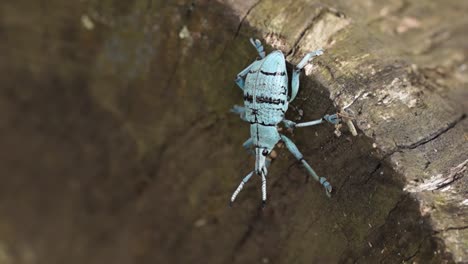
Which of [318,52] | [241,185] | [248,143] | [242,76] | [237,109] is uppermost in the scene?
[318,52]

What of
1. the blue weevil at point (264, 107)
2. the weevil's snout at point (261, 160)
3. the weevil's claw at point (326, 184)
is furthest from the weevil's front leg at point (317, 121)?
the weevil's claw at point (326, 184)

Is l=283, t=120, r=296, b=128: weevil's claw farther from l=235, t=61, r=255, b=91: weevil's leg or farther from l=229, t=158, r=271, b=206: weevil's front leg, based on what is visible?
l=235, t=61, r=255, b=91: weevil's leg

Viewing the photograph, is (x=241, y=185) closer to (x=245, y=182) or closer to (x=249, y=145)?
(x=245, y=182)

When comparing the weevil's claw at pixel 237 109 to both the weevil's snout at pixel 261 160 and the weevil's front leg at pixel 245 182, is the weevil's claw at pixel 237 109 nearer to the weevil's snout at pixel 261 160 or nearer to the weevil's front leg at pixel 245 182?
the weevil's snout at pixel 261 160

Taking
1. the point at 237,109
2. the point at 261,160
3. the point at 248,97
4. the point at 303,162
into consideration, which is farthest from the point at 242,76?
the point at 303,162

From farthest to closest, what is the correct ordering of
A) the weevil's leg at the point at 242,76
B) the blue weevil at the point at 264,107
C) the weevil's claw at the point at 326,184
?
the weevil's leg at the point at 242,76
the blue weevil at the point at 264,107
the weevil's claw at the point at 326,184

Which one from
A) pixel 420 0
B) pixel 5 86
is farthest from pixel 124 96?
pixel 420 0
